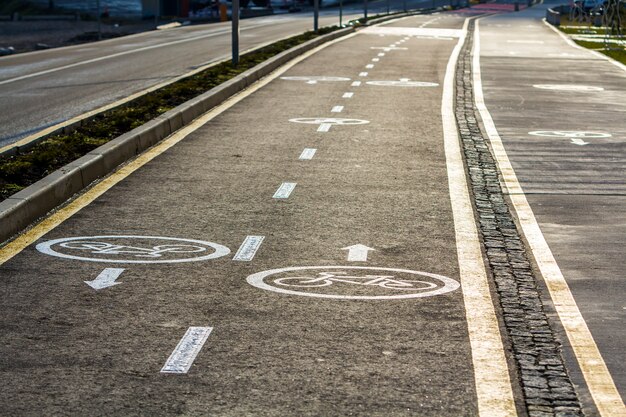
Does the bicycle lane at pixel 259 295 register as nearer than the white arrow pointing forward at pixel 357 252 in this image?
Yes

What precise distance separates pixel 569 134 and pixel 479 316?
9489mm

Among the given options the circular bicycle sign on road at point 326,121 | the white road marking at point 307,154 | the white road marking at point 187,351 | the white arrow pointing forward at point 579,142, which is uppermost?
the white road marking at point 187,351

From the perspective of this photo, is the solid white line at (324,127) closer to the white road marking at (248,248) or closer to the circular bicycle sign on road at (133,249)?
the white road marking at (248,248)

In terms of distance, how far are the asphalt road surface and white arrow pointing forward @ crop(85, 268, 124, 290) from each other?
7.50 m

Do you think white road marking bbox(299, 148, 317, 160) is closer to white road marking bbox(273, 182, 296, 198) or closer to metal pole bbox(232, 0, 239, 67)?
white road marking bbox(273, 182, 296, 198)

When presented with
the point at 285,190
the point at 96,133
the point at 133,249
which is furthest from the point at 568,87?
the point at 133,249

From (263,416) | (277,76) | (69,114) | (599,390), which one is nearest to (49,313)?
(263,416)

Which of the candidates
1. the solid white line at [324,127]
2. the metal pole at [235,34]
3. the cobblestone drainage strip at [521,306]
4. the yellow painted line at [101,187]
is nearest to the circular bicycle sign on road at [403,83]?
the metal pole at [235,34]

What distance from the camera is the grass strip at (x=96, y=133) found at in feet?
38.1

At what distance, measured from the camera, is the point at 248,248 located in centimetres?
919

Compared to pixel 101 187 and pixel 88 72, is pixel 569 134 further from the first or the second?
pixel 88 72

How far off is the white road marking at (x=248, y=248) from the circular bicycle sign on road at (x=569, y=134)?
25.2 feet

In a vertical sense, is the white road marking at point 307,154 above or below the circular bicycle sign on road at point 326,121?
above

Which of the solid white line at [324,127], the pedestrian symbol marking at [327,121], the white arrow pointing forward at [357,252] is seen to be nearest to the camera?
the white arrow pointing forward at [357,252]
